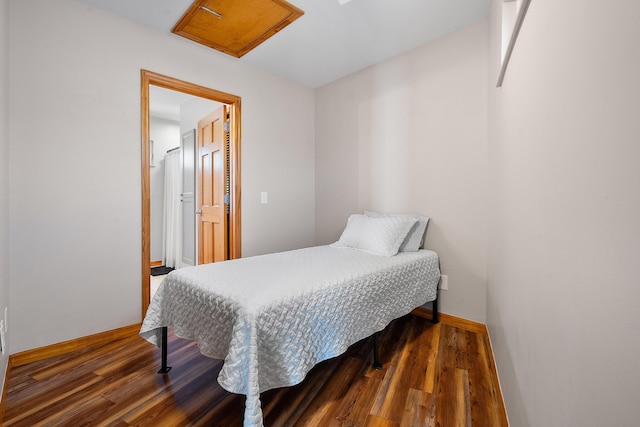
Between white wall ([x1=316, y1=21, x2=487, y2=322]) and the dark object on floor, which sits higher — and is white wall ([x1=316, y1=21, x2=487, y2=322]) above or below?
above

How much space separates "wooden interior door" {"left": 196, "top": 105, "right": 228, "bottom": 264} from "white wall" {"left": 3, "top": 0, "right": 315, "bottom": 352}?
2.05ft

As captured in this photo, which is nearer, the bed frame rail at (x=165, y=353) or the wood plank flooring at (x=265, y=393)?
the wood plank flooring at (x=265, y=393)

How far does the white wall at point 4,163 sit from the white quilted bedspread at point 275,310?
78 cm

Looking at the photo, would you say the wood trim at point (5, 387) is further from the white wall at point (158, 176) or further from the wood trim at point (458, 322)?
the white wall at point (158, 176)

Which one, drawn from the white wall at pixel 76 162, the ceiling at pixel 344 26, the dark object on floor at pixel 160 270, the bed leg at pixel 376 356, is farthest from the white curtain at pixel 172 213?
the bed leg at pixel 376 356

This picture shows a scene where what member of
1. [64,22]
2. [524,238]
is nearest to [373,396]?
[524,238]

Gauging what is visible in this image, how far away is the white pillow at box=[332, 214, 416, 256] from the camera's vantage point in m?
2.31

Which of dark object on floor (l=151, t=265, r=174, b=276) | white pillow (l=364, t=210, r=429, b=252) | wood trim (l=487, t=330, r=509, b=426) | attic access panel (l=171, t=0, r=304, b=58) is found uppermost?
attic access panel (l=171, t=0, r=304, b=58)

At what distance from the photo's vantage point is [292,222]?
132 inches

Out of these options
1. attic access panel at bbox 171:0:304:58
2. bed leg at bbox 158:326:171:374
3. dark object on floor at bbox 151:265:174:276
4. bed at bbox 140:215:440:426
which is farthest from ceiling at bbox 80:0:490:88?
dark object on floor at bbox 151:265:174:276

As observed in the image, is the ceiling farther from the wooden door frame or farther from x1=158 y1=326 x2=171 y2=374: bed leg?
x1=158 y1=326 x2=171 y2=374: bed leg

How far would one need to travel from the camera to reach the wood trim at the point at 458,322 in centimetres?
228

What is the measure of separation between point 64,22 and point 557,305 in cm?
302

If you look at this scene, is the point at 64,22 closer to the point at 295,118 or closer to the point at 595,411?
the point at 295,118
